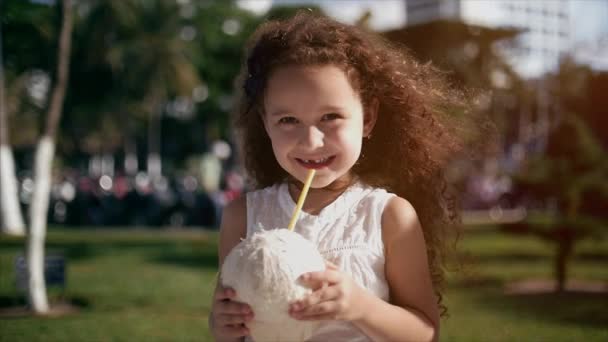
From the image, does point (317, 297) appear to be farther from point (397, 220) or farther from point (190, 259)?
point (190, 259)

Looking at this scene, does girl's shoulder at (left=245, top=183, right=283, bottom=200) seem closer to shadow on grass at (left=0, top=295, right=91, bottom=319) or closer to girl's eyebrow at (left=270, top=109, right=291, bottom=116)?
girl's eyebrow at (left=270, top=109, right=291, bottom=116)

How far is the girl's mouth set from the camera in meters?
1.88

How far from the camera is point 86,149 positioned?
1692 inches

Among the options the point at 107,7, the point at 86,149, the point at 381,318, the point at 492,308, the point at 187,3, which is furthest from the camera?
the point at 86,149

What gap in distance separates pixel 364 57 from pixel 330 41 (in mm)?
136

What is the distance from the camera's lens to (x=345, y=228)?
194cm

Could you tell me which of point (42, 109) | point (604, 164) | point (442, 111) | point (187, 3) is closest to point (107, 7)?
point (187, 3)

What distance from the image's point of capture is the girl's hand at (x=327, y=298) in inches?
60.2

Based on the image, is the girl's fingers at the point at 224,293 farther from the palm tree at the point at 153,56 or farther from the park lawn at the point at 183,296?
the palm tree at the point at 153,56

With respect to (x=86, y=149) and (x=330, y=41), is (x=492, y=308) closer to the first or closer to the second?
(x=330, y=41)

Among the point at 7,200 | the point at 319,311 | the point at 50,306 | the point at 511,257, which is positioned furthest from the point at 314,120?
the point at 7,200

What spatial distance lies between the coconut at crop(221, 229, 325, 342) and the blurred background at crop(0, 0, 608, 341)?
1089 mm

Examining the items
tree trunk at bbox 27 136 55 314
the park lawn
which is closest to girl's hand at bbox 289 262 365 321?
the park lawn

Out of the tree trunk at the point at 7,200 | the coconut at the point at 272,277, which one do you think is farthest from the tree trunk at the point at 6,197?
the coconut at the point at 272,277
